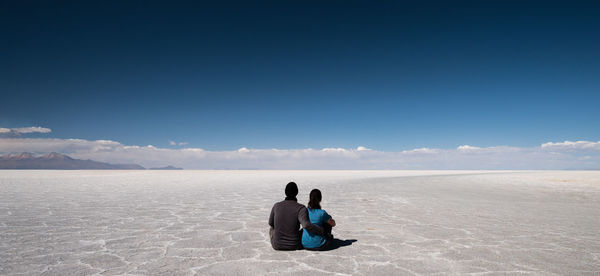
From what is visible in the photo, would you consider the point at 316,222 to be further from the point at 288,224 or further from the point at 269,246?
the point at 269,246

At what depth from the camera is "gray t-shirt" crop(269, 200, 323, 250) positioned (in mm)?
4332

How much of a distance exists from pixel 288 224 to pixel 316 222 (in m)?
0.41

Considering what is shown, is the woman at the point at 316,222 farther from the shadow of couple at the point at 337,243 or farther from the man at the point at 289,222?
the shadow of couple at the point at 337,243

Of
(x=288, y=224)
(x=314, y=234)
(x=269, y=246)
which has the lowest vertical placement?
(x=269, y=246)

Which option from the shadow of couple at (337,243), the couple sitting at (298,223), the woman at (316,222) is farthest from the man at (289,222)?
the shadow of couple at (337,243)

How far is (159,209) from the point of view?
9094 millimetres

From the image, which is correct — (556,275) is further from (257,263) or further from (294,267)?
(257,263)

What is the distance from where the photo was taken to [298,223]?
4.51 metres

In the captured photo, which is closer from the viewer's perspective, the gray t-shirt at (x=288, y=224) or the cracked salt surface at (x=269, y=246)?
the cracked salt surface at (x=269, y=246)

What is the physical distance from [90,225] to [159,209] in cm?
250

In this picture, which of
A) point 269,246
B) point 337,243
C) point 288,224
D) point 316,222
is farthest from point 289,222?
point 337,243

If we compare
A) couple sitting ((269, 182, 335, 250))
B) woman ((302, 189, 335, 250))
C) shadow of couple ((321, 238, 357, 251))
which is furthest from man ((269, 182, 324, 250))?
shadow of couple ((321, 238, 357, 251))

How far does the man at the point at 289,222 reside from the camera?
4336 mm

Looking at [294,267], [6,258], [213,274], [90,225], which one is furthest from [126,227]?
[294,267]
